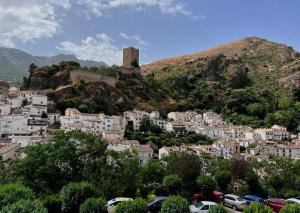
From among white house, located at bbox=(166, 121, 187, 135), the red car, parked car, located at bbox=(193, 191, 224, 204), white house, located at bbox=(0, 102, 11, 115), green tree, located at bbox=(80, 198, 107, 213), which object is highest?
white house, located at bbox=(0, 102, 11, 115)

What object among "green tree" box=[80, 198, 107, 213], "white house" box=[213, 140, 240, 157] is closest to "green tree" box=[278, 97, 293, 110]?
"white house" box=[213, 140, 240, 157]

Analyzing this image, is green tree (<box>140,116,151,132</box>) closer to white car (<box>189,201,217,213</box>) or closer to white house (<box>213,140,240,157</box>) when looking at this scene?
white house (<box>213,140,240,157</box>)

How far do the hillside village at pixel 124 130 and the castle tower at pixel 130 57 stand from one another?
89.3 ft

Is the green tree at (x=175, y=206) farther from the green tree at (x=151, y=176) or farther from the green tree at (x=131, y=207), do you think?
the green tree at (x=151, y=176)

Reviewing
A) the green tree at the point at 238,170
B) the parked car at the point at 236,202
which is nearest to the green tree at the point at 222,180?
the green tree at the point at 238,170

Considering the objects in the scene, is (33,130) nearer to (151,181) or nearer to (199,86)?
(151,181)

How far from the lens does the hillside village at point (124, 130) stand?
208 ft

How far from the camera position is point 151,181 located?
35.1 metres

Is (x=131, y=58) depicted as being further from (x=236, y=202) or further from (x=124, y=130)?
(x=236, y=202)

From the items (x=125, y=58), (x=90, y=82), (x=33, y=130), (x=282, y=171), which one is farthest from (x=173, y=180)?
(x=125, y=58)

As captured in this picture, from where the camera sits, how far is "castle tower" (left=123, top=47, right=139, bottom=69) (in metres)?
121

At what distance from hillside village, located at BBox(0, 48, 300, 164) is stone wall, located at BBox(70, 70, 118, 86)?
10.8 meters

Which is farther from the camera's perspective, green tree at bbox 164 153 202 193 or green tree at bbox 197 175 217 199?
green tree at bbox 164 153 202 193

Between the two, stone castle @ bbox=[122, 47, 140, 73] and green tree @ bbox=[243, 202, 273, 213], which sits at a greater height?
stone castle @ bbox=[122, 47, 140, 73]
